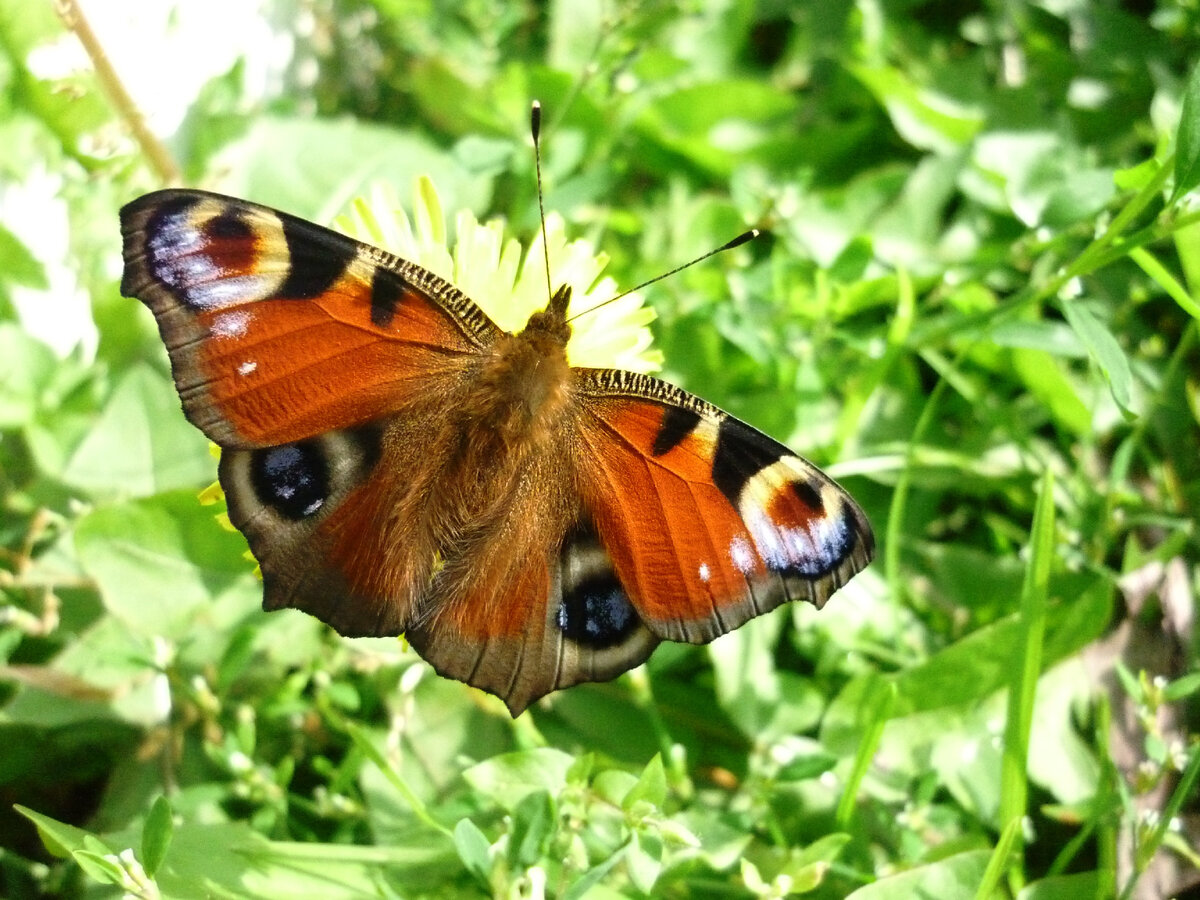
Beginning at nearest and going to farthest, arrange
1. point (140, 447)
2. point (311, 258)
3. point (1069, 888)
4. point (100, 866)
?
1. point (100, 866)
2. point (311, 258)
3. point (1069, 888)
4. point (140, 447)

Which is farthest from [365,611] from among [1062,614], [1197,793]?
[1197,793]

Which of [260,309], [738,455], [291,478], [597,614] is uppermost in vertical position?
[260,309]

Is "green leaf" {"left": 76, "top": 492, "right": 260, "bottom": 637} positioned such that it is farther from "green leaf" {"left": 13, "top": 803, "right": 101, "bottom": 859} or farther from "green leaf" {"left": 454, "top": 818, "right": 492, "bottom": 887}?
"green leaf" {"left": 454, "top": 818, "right": 492, "bottom": 887}

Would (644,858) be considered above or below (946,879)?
above

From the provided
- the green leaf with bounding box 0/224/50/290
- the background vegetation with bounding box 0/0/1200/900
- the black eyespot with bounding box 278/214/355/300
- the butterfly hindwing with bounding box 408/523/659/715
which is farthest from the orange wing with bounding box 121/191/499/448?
the green leaf with bounding box 0/224/50/290

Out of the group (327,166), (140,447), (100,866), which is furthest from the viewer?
(327,166)

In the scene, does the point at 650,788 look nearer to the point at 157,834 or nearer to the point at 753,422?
the point at 157,834

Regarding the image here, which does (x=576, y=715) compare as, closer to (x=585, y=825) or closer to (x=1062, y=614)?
(x=585, y=825)

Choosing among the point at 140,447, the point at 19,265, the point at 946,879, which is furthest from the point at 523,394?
the point at 19,265
